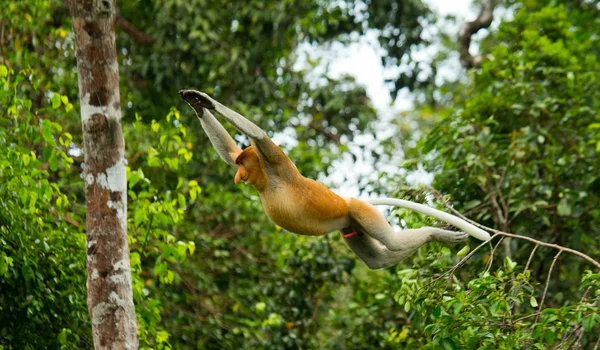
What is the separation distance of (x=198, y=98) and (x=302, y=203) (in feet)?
2.17

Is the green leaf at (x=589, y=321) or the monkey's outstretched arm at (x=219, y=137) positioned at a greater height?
the monkey's outstretched arm at (x=219, y=137)

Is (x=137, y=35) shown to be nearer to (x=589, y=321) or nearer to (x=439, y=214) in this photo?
(x=439, y=214)

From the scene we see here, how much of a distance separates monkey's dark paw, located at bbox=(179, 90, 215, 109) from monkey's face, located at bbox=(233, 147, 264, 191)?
0.33m

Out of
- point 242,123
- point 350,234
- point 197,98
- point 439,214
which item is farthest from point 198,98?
point 439,214

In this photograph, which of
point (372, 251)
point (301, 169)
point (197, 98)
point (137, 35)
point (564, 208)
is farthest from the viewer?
point (137, 35)

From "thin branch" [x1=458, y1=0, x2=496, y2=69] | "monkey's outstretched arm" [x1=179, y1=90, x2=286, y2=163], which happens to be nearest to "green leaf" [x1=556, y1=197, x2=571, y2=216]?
"monkey's outstretched arm" [x1=179, y1=90, x2=286, y2=163]

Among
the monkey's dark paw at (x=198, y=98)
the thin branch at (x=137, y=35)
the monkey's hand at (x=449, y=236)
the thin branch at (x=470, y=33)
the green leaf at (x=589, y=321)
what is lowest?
the green leaf at (x=589, y=321)

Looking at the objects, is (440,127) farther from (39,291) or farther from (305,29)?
(39,291)

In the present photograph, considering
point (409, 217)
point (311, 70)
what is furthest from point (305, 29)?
point (409, 217)

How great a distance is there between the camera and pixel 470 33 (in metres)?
8.18

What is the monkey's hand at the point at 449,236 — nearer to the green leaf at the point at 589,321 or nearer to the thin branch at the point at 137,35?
the green leaf at the point at 589,321

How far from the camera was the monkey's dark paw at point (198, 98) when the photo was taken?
3162mm

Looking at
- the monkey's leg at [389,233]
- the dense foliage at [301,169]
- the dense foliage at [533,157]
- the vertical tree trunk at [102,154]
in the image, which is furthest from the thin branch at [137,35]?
the monkey's leg at [389,233]

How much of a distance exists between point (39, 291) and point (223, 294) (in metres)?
2.84
